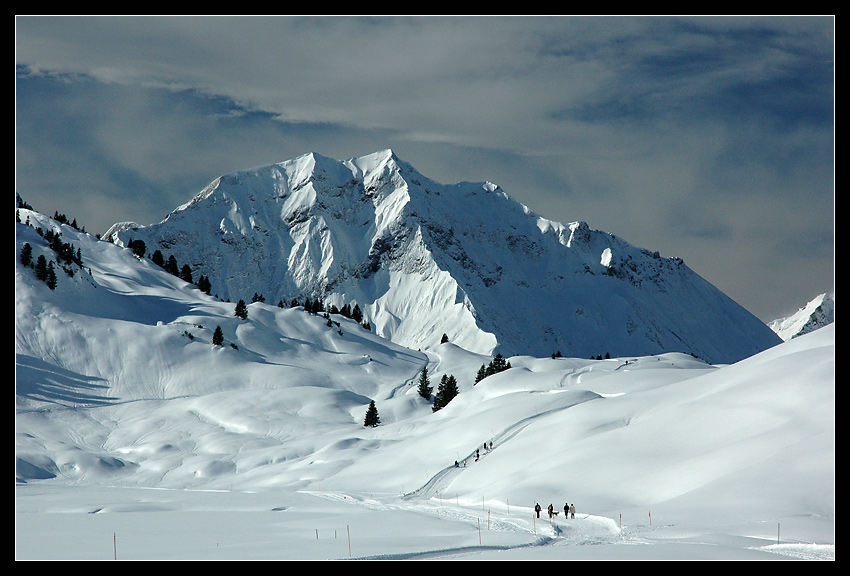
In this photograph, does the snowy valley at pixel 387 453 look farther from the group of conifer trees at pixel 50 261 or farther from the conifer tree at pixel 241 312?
the conifer tree at pixel 241 312

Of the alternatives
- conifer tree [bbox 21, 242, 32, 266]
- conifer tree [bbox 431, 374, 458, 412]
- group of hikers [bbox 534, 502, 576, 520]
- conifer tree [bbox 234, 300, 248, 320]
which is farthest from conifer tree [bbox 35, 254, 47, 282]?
group of hikers [bbox 534, 502, 576, 520]

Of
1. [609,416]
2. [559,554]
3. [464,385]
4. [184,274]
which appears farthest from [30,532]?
[184,274]

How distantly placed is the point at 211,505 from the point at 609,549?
29800 mm

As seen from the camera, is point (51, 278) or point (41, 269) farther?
point (51, 278)

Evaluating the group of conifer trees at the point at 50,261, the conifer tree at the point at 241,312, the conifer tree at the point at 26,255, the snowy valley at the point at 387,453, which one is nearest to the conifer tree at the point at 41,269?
the group of conifer trees at the point at 50,261

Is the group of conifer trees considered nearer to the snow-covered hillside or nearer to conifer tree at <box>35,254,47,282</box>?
conifer tree at <box>35,254,47,282</box>

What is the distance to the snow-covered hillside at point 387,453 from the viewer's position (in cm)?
3181

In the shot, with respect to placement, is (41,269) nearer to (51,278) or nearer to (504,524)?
(51,278)

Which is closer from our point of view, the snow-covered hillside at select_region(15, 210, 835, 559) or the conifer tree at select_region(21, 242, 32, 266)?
the snow-covered hillside at select_region(15, 210, 835, 559)

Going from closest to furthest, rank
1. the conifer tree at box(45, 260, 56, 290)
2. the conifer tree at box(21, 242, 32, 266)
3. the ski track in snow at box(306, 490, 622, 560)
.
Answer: the ski track in snow at box(306, 490, 622, 560) → the conifer tree at box(45, 260, 56, 290) → the conifer tree at box(21, 242, 32, 266)

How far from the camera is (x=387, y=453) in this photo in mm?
67812

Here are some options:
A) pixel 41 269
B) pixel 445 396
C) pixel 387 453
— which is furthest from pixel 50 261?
pixel 387 453

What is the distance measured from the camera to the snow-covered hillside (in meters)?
31.8
